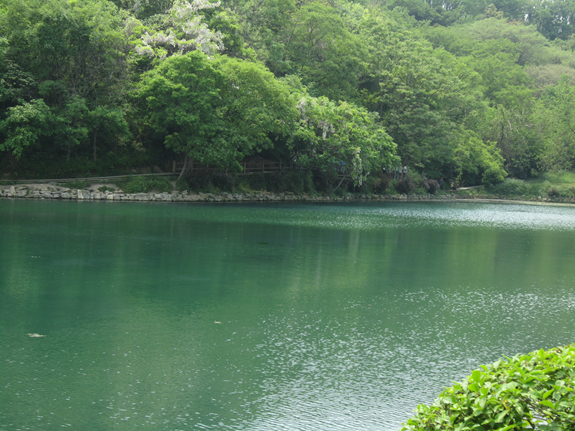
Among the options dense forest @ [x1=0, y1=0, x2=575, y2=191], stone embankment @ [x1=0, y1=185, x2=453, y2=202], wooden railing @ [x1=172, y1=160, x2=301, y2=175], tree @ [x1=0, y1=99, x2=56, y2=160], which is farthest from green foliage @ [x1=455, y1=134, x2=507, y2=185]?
tree @ [x1=0, y1=99, x2=56, y2=160]

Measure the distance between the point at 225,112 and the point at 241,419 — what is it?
26.6 m

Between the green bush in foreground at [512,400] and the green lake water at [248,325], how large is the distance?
168 cm

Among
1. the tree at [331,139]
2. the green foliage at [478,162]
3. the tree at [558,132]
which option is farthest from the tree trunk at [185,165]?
the tree at [558,132]

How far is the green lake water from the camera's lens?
4.60 meters

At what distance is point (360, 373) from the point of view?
5.52 metres

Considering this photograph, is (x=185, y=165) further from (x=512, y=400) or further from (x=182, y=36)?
(x=512, y=400)

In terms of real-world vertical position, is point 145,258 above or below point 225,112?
below

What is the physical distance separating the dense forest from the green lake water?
12.8 m

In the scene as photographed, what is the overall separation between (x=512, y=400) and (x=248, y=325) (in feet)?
15.0

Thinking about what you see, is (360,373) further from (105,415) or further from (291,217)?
(291,217)

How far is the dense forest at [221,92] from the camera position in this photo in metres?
26.0

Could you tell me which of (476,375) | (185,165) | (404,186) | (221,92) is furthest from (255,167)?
(476,375)

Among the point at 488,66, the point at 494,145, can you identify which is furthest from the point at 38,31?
the point at 488,66

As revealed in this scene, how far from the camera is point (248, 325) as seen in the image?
22.7 ft
